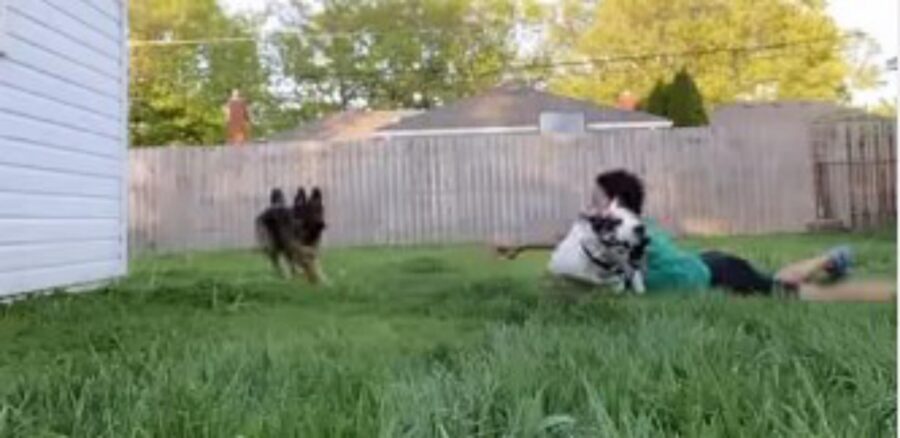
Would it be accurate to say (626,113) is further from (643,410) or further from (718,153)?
(643,410)

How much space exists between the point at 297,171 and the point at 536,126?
33.6 feet

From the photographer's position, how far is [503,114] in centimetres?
2797

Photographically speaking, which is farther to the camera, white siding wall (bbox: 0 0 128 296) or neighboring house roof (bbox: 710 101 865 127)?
neighboring house roof (bbox: 710 101 865 127)

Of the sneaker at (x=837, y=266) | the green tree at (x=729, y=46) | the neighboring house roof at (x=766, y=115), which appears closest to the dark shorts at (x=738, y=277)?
the sneaker at (x=837, y=266)

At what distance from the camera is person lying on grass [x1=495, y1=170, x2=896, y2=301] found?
6324mm

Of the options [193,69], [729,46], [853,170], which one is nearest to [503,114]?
[729,46]

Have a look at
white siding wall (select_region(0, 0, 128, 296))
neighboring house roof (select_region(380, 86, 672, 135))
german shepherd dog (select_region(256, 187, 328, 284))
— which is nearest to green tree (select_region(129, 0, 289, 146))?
neighboring house roof (select_region(380, 86, 672, 135))

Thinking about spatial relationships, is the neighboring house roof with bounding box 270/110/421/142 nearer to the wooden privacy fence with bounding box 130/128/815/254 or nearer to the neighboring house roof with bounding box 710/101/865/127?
the wooden privacy fence with bounding box 130/128/815/254

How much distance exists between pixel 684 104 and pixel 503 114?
476 centimetres

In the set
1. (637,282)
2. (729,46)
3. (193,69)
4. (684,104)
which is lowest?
(637,282)

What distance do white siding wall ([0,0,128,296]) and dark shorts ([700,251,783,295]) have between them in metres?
4.01

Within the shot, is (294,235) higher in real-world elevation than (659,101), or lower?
lower

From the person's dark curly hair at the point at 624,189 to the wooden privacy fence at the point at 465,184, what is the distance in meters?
9.90

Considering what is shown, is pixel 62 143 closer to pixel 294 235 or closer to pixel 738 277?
pixel 294 235
